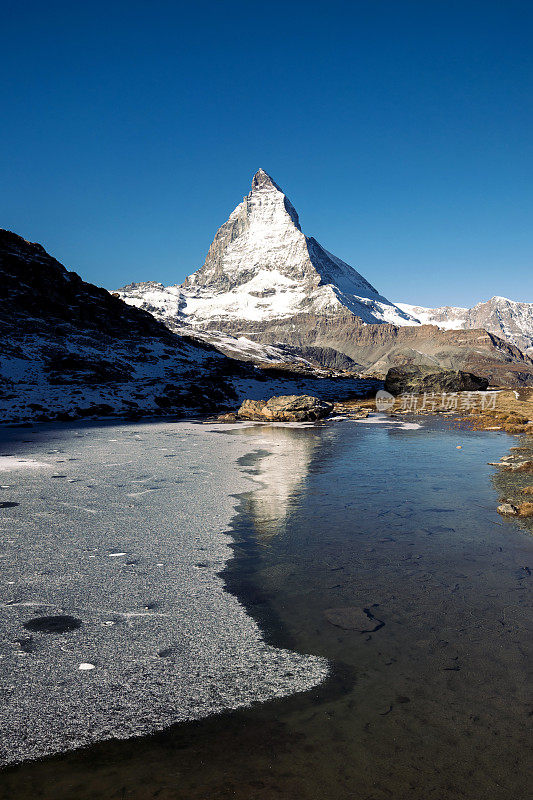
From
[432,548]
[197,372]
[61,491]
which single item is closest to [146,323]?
[197,372]

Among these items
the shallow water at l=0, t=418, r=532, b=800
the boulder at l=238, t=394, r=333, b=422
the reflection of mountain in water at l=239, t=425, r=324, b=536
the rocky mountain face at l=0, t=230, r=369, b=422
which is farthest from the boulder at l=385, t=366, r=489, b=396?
the shallow water at l=0, t=418, r=532, b=800

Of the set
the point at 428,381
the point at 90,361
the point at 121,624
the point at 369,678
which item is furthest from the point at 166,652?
the point at 428,381

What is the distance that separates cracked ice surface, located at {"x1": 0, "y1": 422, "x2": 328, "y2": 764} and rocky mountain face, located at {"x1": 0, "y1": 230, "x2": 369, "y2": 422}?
30.3 metres

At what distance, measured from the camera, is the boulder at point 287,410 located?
121 ft

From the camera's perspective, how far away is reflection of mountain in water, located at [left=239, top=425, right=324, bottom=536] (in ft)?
32.0

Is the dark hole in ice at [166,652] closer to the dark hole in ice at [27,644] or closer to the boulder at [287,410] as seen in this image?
the dark hole in ice at [27,644]

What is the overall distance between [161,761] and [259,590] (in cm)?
288

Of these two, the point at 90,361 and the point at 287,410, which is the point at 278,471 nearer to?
the point at 287,410

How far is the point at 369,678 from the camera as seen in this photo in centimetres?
429

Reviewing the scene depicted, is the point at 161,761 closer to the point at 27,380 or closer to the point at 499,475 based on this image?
the point at 499,475

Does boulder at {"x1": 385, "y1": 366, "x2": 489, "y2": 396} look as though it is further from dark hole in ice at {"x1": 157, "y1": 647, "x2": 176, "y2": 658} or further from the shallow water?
dark hole in ice at {"x1": 157, "y1": 647, "x2": 176, "y2": 658}

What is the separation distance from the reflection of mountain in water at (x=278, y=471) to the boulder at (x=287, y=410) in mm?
7586

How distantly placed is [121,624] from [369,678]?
2632mm

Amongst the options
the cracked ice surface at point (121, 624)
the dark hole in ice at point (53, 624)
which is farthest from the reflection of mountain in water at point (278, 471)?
the dark hole in ice at point (53, 624)
